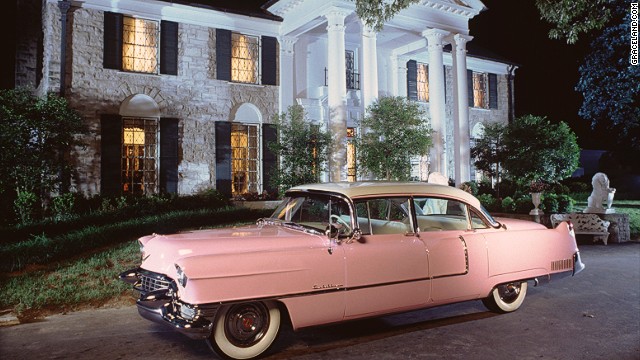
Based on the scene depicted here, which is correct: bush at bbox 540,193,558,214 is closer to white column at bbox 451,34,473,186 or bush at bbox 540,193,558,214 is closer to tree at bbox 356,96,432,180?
tree at bbox 356,96,432,180

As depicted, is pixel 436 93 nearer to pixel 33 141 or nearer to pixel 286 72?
pixel 286 72

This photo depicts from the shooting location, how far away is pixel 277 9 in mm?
18484

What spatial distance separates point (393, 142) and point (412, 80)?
24.4 feet

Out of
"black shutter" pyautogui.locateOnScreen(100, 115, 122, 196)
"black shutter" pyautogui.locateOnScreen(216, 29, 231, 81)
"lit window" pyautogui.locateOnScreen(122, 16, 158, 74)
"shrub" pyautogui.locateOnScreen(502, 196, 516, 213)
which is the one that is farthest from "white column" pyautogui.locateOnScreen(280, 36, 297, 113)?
"shrub" pyautogui.locateOnScreen(502, 196, 516, 213)

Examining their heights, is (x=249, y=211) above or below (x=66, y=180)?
below

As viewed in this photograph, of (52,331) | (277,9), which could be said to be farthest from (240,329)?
(277,9)

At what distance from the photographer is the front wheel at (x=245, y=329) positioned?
168 inches

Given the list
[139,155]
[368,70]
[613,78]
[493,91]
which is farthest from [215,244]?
[613,78]

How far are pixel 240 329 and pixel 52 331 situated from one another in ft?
8.13

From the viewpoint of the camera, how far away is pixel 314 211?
5273mm

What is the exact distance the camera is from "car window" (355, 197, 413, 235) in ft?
16.9

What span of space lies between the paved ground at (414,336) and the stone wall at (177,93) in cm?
1066

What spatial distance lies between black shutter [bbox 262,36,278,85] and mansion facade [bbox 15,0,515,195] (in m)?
0.04

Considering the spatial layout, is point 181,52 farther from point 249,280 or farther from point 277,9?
point 249,280
